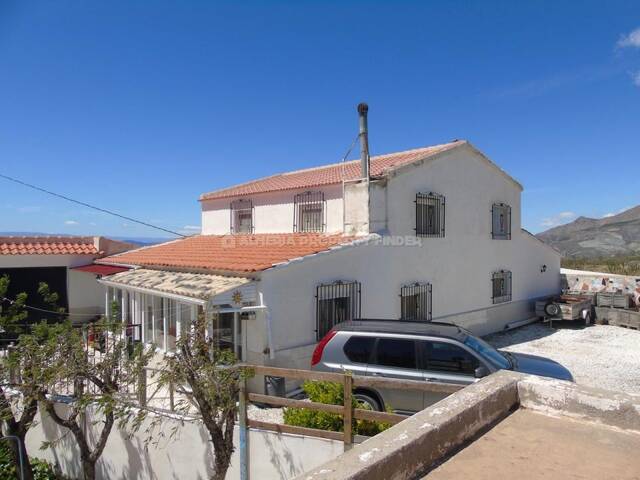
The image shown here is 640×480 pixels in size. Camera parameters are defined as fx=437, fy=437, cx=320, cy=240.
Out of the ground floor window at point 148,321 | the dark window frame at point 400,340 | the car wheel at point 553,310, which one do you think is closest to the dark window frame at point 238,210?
the ground floor window at point 148,321

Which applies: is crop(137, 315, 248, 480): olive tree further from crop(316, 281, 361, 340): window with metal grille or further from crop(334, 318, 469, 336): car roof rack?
crop(316, 281, 361, 340): window with metal grille

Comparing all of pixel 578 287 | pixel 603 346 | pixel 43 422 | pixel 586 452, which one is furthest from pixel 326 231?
pixel 578 287

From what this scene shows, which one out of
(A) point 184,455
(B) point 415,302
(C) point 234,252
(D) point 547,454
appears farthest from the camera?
(B) point 415,302

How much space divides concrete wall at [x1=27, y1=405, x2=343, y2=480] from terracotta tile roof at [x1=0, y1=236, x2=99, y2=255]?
1052cm

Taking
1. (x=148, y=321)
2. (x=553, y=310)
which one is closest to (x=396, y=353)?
(x=148, y=321)

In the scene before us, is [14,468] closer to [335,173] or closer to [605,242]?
[335,173]

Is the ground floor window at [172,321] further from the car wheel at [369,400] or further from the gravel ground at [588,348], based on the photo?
the gravel ground at [588,348]

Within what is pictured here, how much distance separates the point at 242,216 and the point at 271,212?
7.26 ft

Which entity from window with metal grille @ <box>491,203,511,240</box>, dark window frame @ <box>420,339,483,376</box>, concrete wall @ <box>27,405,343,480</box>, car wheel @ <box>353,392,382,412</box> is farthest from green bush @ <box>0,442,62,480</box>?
window with metal grille @ <box>491,203,511,240</box>

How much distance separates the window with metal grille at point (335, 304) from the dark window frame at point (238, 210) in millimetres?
7644

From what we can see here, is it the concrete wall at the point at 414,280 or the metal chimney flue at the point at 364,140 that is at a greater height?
the metal chimney flue at the point at 364,140

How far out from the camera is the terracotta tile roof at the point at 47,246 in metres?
→ 17.2

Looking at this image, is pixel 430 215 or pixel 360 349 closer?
pixel 360 349

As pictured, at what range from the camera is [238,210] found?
1941cm
